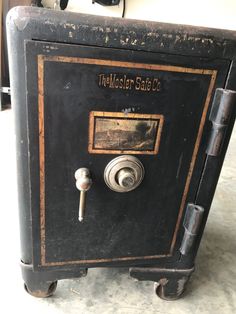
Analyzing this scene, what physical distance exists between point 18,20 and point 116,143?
13.8 inches

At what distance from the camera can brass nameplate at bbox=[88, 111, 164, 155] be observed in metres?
0.75

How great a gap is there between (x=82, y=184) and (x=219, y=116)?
0.38 meters

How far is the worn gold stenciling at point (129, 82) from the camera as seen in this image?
2.32ft

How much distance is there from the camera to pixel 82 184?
0.76 meters

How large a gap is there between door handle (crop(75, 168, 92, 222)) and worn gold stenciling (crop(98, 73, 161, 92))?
22 centimetres

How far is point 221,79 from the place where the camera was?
76 centimetres

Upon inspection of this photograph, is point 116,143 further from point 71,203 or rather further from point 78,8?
point 78,8

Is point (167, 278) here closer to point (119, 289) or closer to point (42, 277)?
point (119, 289)

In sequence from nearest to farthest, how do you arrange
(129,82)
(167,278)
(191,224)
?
(129,82) → (191,224) → (167,278)

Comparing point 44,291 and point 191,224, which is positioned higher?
point 191,224

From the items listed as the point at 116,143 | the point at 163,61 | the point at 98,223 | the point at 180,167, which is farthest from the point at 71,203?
the point at 163,61

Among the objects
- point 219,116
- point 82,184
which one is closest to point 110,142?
point 82,184

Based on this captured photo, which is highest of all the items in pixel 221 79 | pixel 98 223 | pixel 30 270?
pixel 221 79

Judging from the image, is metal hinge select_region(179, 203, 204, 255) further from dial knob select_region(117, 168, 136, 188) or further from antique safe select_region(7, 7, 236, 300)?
dial knob select_region(117, 168, 136, 188)
